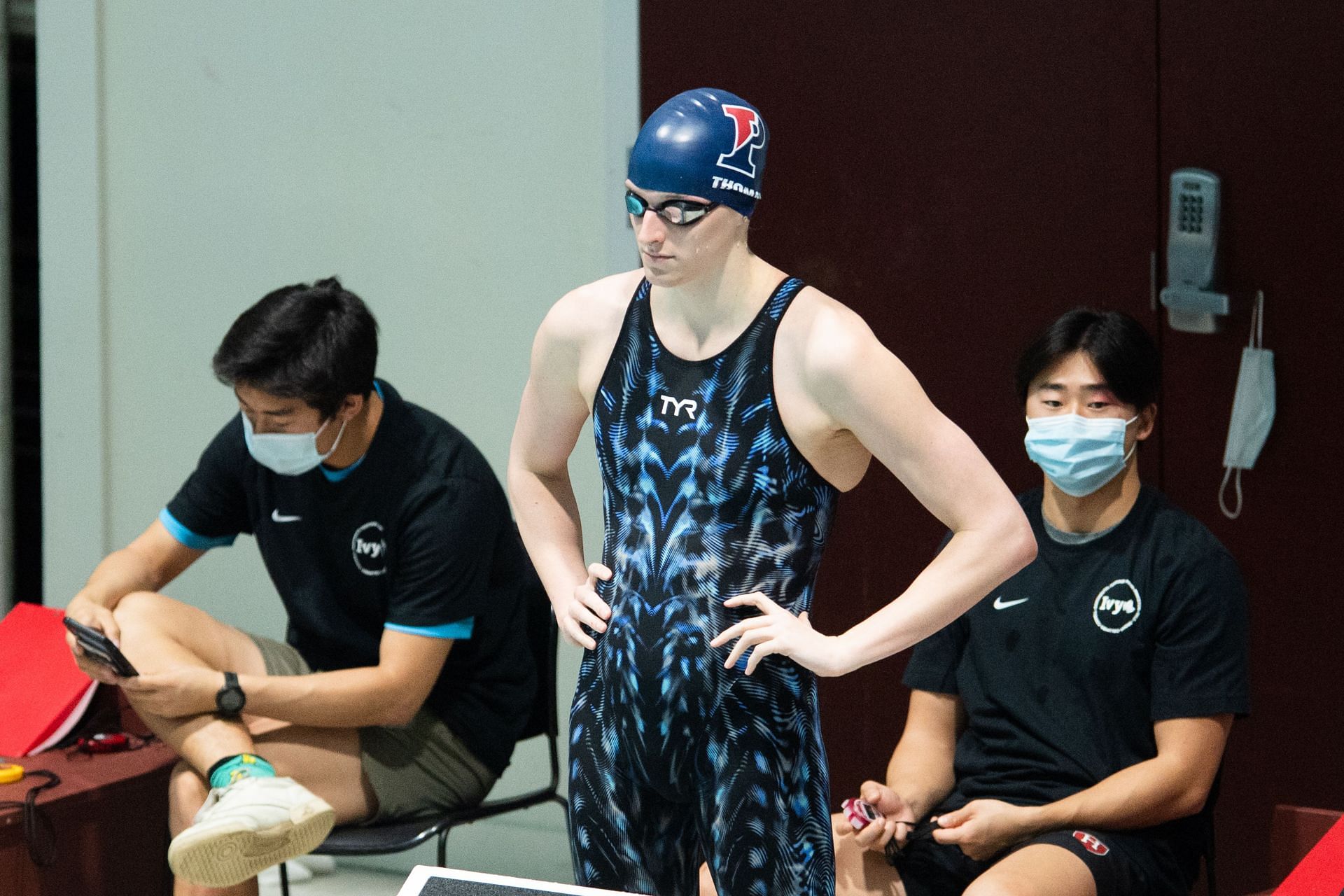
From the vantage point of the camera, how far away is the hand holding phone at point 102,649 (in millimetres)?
3424

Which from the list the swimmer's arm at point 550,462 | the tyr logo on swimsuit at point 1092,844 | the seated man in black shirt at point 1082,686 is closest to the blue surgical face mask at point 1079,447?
the seated man in black shirt at point 1082,686

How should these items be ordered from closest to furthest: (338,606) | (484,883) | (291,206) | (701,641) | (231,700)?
(484,883)
(701,641)
(231,700)
(338,606)
(291,206)

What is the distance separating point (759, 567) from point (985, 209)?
70.9 inches

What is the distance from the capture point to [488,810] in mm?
3602

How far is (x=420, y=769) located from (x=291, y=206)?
6.33 feet

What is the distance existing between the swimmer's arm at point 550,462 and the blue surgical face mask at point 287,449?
99 centimetres

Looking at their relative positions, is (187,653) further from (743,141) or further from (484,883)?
(743,141)

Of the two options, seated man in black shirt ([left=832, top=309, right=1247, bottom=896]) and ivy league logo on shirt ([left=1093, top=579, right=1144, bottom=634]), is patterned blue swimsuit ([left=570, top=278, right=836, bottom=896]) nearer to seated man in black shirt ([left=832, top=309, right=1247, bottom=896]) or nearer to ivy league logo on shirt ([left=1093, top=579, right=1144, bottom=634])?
seated man in black shirt ([left=832, top=309, right=1247, bottom=896])

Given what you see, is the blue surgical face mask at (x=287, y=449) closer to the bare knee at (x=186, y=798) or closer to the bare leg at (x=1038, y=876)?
the bare knee at (x=186, y=798)

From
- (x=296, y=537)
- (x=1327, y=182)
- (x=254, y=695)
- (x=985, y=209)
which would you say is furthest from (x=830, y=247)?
(x=254, y=695)

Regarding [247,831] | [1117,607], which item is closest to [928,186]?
[1117,607]

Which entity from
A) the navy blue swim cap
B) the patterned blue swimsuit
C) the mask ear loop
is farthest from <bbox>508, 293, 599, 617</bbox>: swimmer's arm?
the mask ear loop

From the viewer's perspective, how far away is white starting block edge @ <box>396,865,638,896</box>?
77.1 inches

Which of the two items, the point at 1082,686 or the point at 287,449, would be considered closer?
the point at 1082,686
